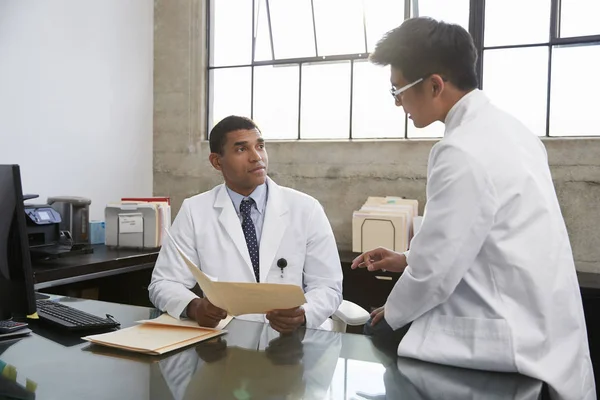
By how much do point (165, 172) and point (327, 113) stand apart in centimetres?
139

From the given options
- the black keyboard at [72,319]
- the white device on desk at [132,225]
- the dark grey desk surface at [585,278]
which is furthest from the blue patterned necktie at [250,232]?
the white device on desk at [132,225]

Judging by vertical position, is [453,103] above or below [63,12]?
below

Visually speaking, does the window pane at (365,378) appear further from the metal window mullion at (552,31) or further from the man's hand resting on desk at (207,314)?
the metal window mullion at (552,31)

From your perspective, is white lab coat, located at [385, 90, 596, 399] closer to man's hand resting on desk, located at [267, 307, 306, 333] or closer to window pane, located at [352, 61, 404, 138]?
man's hand resting on desk, located at [267, 307, 306, 333]

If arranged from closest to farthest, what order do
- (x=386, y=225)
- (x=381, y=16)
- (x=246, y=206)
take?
(x=246, y=206) < (x=386, y=225) < (x=381, y=16)

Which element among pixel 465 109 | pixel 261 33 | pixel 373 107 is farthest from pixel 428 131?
pixel 465 109

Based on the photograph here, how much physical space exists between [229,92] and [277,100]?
1.42ft

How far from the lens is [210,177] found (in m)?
4.21

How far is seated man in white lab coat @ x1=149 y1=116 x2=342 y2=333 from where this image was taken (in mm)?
2105

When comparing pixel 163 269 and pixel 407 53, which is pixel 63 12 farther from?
pixel 407 53

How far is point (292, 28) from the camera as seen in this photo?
13.3ft

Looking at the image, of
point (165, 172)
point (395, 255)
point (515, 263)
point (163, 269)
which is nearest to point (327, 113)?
point (165, 172)

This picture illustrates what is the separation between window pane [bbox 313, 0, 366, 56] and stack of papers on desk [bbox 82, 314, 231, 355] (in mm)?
2757

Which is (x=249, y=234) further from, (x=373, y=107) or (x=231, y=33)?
(x=231, y=33)
